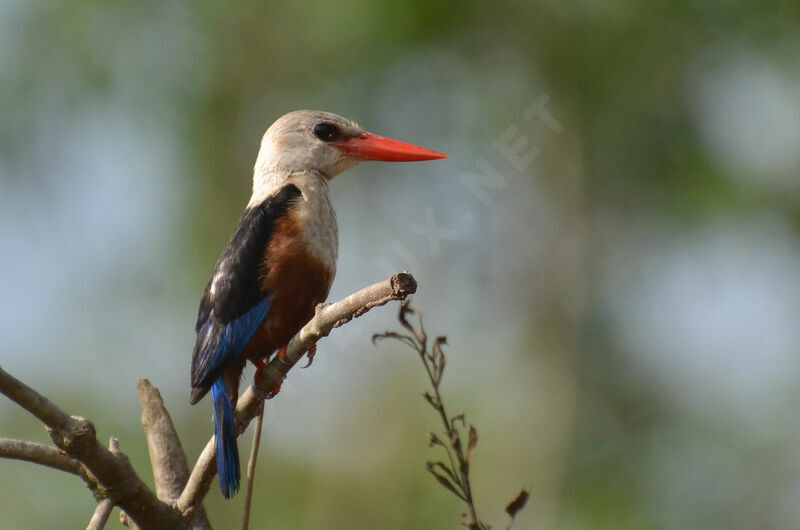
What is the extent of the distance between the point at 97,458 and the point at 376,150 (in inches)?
91.3

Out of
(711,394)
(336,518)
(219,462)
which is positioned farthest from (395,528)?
(219,462)

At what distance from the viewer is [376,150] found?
4402 mm

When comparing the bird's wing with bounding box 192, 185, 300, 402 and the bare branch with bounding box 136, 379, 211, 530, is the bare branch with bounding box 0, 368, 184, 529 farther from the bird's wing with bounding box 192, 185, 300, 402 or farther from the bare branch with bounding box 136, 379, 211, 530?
the bird's wing with bounding box 192, 185, 300, 402

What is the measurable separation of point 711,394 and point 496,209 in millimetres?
2827

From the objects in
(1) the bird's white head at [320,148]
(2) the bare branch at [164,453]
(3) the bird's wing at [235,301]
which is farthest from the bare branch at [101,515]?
(1) the bird's white head at [320,148]

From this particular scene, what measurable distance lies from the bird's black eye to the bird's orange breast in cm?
78

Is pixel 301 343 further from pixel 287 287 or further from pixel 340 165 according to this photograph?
pixel 340 165

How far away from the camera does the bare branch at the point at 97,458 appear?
2285mm

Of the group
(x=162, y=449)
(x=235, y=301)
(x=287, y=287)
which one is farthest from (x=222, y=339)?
(x=162, y=449)

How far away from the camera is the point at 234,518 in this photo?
8.95m

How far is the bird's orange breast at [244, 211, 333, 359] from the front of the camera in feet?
12.2

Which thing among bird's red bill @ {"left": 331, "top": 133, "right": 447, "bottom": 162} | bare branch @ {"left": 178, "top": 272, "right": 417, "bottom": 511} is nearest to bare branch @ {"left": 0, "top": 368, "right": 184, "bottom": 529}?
bare branch @ {"left": 178, "top": 272, "right": 417, "bottom": 511}

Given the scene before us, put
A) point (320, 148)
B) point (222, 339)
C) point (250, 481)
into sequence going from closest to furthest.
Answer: point (250, 481), point (222, 339), point (320, 148)

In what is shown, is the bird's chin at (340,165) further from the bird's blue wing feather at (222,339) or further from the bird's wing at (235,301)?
the bird's blue wing feather at (222,339)
